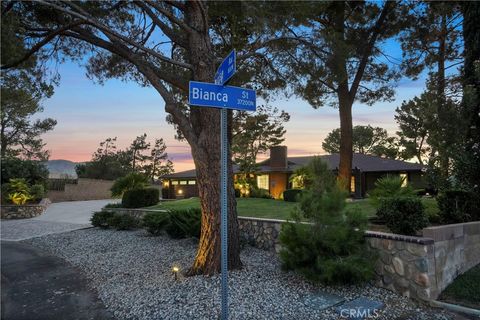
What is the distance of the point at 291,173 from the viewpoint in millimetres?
24062

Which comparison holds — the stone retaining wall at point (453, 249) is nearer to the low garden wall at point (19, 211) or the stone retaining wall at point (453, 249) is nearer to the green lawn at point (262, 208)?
the green lawn at point (262, 208)

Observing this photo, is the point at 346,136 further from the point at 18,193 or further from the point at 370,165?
the point at 18,193

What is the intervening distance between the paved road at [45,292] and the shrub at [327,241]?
8.86ft

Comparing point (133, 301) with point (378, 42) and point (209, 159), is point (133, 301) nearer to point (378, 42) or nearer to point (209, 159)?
point (209, 159)

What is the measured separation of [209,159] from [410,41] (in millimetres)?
10496

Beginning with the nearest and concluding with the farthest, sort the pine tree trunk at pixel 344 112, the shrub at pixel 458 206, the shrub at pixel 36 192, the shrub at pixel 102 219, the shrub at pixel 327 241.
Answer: the shrub at pixel 327 241 → the shrub at pixel 458 206 → the shrub at pixel 102 219 → the pine tree trunk at pixel 344 112 → the shrub at pixel 36 192

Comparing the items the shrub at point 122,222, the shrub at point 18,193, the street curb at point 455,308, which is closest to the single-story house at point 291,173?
the shrub at point 122,222

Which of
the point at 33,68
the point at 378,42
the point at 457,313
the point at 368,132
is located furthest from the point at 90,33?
the point at 368,132

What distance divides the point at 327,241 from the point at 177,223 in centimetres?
467

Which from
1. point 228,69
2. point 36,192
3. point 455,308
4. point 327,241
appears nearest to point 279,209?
point 327,241

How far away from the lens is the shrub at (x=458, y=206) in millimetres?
6383

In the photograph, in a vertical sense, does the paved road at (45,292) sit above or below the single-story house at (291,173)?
below

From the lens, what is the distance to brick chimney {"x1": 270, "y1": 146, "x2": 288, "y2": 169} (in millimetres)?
24742

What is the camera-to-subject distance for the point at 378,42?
39.9 ft
